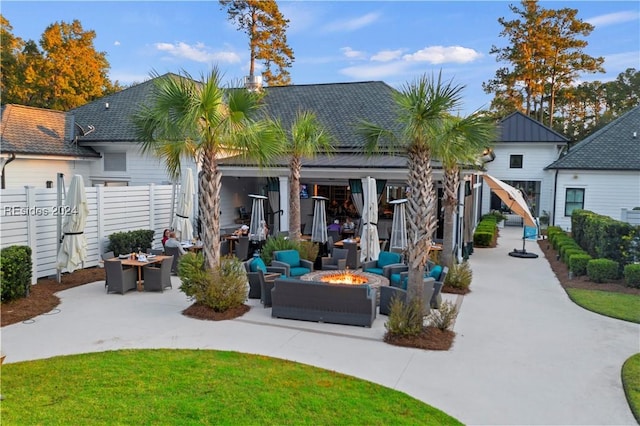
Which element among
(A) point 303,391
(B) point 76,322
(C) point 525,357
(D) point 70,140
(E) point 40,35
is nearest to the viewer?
(A) point 303,391

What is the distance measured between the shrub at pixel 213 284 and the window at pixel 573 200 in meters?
21.4

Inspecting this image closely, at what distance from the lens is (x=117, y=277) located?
430 inches

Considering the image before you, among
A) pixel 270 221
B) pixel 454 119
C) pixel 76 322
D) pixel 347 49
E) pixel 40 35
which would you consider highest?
pixel 40 35

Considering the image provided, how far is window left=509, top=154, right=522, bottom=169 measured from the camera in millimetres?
29469

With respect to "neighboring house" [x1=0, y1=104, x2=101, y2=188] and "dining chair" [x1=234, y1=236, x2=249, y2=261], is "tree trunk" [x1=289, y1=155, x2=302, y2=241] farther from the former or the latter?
"neighboring house" [x1=0, y1=104, x2=101, y2=188]

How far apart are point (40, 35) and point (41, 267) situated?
79.6 ft

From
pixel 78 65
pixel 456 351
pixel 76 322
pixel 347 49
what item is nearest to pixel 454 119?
pixel 456 351

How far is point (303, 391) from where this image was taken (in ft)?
18.9

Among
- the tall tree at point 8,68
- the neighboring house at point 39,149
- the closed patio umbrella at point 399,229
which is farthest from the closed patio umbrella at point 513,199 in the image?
the tall tree at point 8,68

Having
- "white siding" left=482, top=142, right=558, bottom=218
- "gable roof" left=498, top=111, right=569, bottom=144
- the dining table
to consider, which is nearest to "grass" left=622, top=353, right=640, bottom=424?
the dining table

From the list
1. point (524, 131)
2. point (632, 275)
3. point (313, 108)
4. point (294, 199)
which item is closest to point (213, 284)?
point (294, 199)

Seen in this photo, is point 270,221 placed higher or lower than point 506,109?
lower

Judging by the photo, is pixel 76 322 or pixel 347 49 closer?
pixel 76 322

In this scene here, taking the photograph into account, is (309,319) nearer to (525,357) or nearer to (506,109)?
(525,357)
